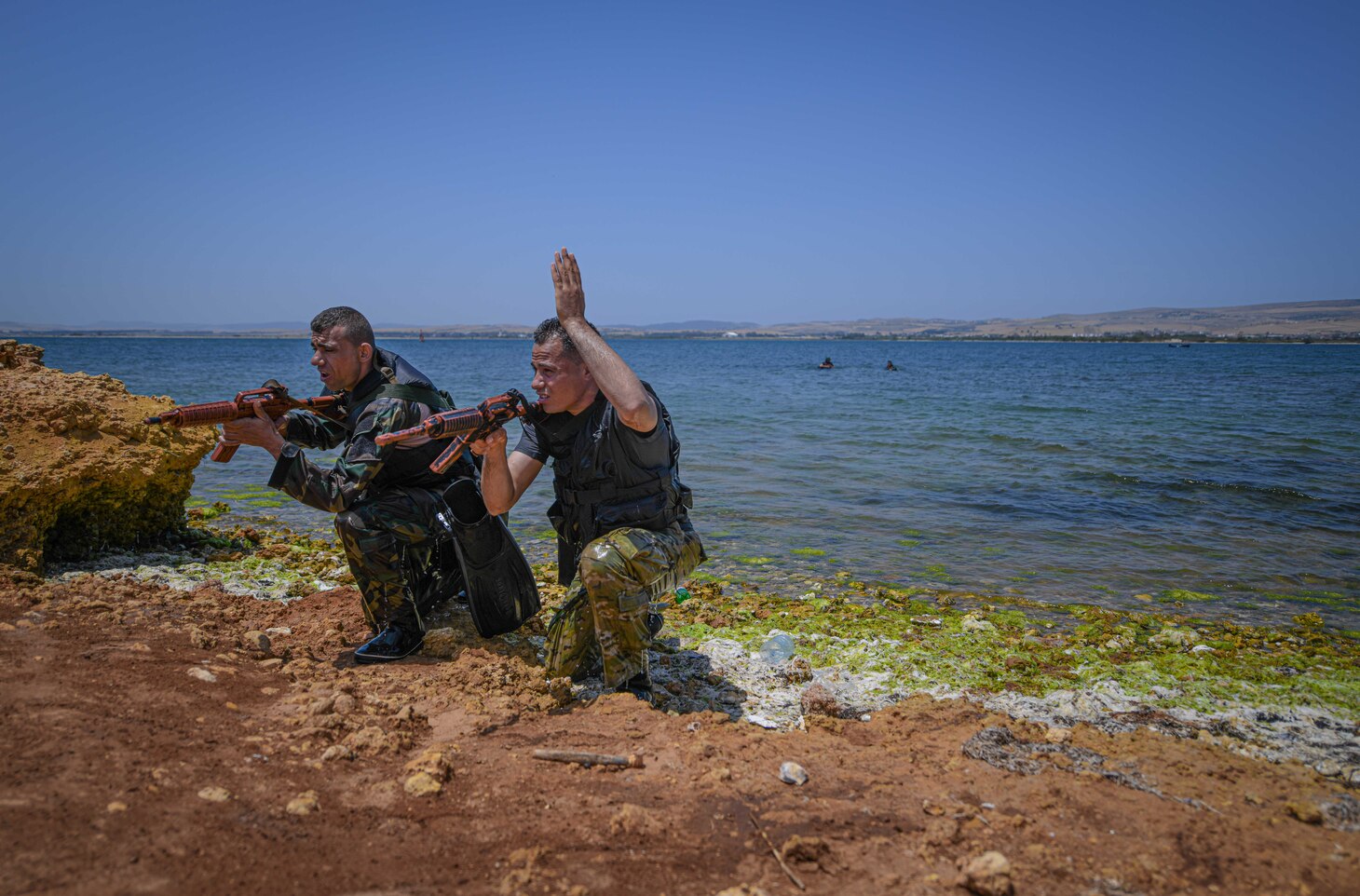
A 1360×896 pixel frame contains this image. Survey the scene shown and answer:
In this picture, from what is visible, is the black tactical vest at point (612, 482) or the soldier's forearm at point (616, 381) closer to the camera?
the soldier's forearm at point (616, 381)

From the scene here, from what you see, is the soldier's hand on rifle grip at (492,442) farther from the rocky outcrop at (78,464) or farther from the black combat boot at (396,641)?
the rocky outcrop at (78,464)

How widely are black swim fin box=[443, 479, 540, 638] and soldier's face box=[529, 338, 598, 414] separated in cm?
85

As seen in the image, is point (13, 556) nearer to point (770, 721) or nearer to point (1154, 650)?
point (770, 721)

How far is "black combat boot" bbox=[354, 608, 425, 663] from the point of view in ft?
15.2

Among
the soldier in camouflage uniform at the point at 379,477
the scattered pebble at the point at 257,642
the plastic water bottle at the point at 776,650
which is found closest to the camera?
the scattered pebble at the point at 257,642

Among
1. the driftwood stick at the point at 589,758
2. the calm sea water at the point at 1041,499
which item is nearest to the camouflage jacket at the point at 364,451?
the driftwood stick at the point at 589,758

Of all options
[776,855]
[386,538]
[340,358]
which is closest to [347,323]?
[340,358]

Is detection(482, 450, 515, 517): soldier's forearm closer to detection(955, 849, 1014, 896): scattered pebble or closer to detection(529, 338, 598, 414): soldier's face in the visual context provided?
detection(529, 338, 598, 414): soldier's face

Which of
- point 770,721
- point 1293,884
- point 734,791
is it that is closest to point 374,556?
point 770,721

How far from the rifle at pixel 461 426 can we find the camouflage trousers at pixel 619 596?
81cm

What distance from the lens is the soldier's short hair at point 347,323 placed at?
488 cm

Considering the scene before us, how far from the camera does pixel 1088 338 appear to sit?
6127 inches

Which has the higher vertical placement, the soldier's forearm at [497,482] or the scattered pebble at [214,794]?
the soldier's forearm at [497,482]

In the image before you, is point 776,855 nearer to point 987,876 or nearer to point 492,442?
point 987,876
